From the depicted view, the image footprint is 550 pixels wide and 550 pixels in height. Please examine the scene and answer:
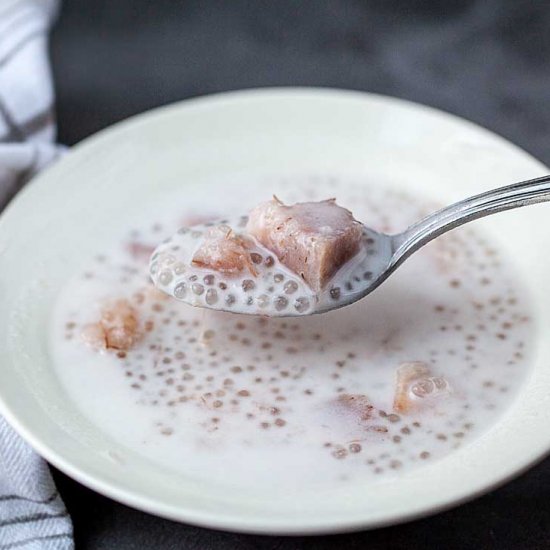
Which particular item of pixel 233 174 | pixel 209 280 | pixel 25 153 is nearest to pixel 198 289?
pixel 209 280

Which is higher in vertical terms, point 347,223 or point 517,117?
point 347,223

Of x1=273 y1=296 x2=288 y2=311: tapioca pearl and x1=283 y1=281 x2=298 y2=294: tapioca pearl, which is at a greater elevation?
x1=283 y1=281 x2=298 y2=294: tapioca pearl

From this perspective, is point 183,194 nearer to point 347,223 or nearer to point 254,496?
point 347,223

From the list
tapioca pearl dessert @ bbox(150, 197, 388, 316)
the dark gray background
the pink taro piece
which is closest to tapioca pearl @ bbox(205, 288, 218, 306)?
tapioca pearl dessert @ bbox(150, 197, 388, 316)

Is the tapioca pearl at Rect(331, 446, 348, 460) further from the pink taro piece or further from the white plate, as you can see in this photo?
the pink taro piece

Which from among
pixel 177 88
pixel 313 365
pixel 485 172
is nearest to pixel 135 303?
pixel 313 365

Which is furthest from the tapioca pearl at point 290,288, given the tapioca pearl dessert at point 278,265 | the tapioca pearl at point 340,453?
the tapioca pearl at point 340,453

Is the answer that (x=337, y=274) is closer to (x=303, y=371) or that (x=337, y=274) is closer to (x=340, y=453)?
(x=303, y=371)
